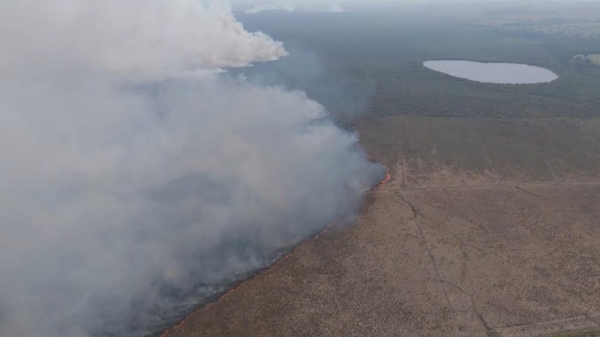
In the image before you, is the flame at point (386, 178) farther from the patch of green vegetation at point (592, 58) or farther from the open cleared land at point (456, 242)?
the patch of green vegetation at point (592, 58)

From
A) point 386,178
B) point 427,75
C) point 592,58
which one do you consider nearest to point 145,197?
point 386,178

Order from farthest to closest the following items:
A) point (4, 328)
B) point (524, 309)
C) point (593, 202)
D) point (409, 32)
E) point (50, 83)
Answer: point (409, 32)
point (50, 83)
point (593, 202)
point (524, 309)
point (4, 328)

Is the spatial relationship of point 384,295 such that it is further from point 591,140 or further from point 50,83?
point 50,83

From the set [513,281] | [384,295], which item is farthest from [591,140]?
[384,295]

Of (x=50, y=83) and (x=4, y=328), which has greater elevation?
(x=50, y=83)

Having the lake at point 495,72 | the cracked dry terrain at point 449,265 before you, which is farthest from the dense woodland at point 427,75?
the cracked dry terrain at point 449,265

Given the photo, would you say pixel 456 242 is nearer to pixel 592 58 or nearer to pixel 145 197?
pixel 145 197
